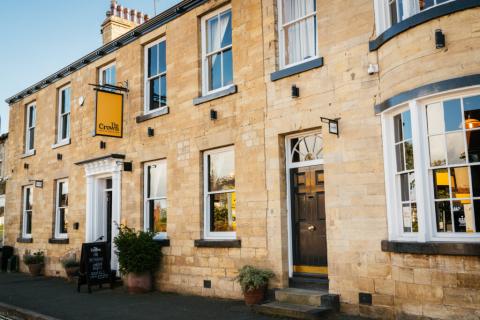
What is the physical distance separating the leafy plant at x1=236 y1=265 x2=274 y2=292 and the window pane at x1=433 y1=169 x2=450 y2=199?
358 cm

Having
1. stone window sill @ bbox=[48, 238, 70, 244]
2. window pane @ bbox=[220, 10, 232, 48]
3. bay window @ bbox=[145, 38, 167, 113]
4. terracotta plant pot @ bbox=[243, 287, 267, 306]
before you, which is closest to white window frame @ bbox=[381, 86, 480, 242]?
terracotta plant pot @ bbox=[243, 287, 267, 306]

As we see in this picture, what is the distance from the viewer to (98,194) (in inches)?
575

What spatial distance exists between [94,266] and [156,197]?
2388 mm

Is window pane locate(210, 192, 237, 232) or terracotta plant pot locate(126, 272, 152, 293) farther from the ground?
window pane locate(210, 192, 237, 232)

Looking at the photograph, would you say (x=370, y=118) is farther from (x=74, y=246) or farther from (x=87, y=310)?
(x=74, y=246)

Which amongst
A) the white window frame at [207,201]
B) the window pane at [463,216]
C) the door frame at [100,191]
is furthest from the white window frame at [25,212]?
the window pane at [463,216]

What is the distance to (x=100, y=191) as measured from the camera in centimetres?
1466

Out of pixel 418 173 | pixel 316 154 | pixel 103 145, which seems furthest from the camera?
pixel 103 145

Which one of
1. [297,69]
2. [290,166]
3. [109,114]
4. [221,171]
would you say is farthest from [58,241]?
[297,69]

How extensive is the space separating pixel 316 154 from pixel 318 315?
9.93 ft

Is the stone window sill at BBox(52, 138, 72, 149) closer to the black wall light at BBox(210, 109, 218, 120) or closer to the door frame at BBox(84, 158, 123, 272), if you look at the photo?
the door frame at BBox(84, 158, 123, 272)

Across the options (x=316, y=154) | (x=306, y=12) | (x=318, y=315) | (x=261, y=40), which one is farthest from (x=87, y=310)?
(x=306, y=12)

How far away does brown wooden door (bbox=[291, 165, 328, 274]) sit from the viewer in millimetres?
8961

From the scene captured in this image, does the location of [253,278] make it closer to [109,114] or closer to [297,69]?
[297,69]
